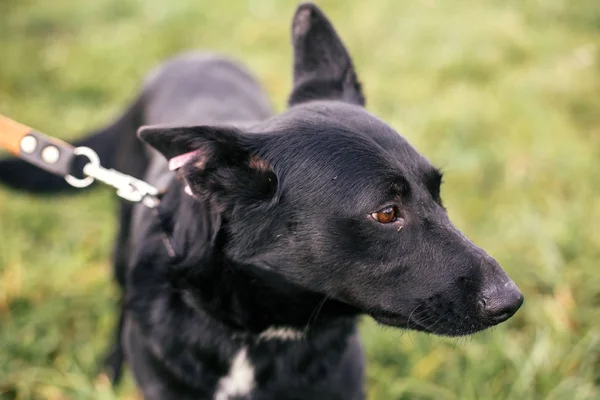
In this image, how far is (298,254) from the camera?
1.74m

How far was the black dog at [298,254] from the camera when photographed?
1.65m

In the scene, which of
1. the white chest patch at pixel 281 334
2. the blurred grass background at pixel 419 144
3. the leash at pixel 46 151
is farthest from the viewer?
the blurred grass background at pixel 419 144

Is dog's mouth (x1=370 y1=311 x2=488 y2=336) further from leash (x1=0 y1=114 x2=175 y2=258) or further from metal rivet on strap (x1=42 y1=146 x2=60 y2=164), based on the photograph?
metal rivet on strap (x1=42 y1=146 x2=60 y2=164)

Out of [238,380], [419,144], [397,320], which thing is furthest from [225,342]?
[419,144]

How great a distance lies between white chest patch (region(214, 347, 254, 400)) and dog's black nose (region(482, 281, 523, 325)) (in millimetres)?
827

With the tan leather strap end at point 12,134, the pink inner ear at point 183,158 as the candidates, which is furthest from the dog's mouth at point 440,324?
the tan leather strap end at point 12,134

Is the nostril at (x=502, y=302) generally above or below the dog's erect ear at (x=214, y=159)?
below

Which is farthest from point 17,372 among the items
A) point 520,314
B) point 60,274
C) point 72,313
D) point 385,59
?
point 385,59

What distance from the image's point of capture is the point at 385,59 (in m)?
5.52

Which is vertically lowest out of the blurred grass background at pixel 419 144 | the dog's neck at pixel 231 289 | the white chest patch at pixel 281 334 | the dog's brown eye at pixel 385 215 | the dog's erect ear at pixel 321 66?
the blurred grass background at pixel 419 144

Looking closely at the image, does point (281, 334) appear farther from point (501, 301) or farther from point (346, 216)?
point (501, 301)

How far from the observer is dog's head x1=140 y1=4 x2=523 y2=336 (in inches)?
64.4

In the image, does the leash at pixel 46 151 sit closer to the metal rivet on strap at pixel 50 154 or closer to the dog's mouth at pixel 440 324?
the metal rivet on strap at pixel 50 154

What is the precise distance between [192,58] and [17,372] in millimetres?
1891
